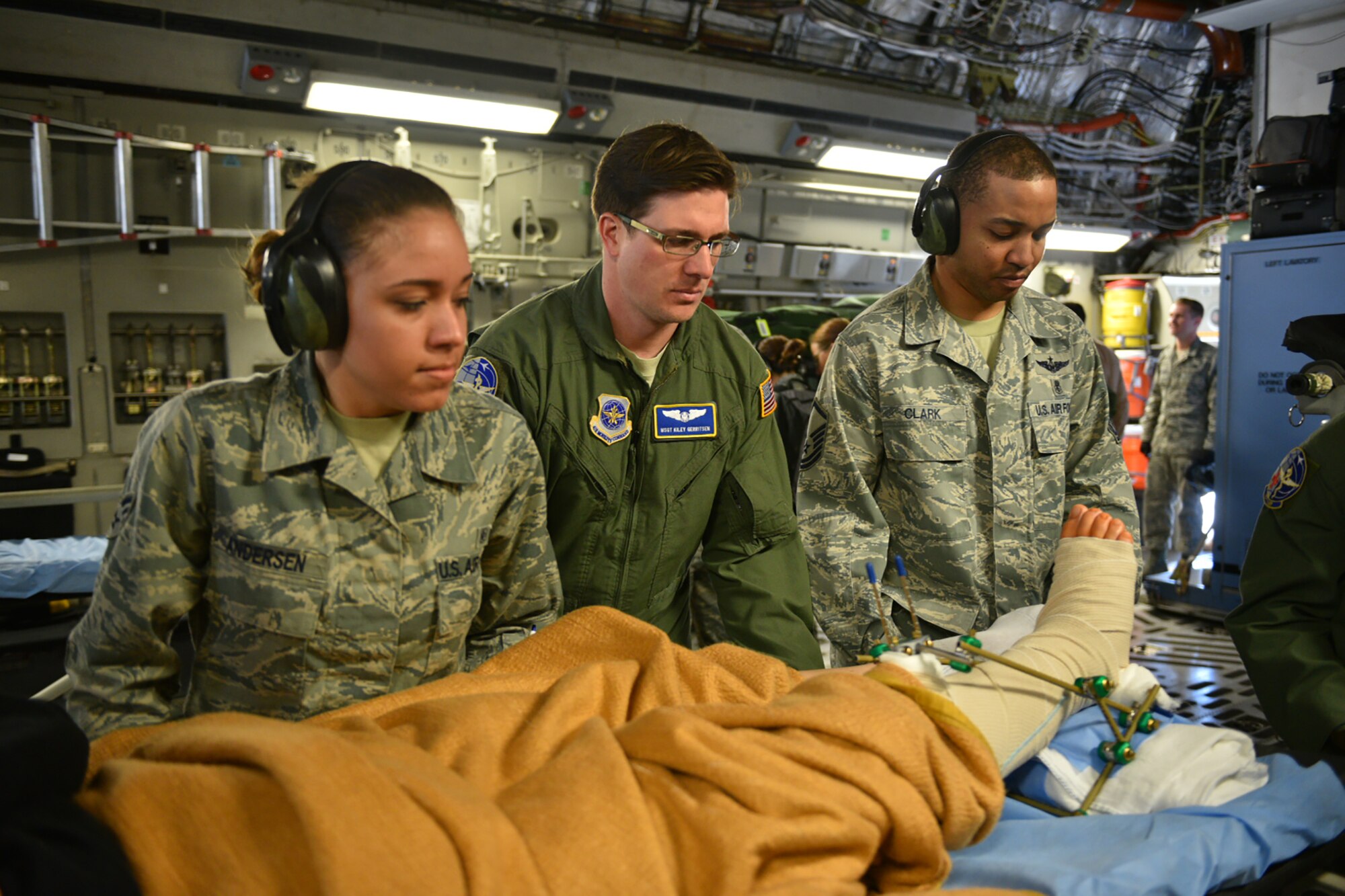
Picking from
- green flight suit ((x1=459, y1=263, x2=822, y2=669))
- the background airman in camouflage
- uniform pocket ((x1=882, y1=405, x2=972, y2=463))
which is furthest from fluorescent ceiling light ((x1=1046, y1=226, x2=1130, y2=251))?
green flight suit ((x1=459, y1=263, x2=822, y2=669))

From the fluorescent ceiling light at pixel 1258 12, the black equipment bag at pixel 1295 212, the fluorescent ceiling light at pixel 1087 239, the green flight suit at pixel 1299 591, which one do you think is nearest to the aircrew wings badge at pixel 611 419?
the green flight suit at pixel 1299 591

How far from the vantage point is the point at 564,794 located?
877mm

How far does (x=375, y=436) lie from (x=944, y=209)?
126 cm

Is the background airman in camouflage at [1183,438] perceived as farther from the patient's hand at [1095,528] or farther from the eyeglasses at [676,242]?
the eyeglasses at [676,242]

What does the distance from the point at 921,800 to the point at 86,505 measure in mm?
5194

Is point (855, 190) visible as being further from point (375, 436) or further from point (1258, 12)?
point (375, 436)

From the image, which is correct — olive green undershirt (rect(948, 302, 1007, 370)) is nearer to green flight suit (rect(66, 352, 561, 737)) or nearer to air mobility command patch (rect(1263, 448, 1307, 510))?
air mobility command patch (rect(1263, 448, 1307, 510))

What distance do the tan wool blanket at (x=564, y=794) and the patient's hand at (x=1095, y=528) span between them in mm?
620

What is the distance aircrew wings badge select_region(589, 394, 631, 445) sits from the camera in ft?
6.03

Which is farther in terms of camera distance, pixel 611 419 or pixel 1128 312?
pixel 1128 312

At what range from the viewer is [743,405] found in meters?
1.96

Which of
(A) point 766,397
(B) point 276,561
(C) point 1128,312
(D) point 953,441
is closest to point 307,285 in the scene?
(B) point 276,561

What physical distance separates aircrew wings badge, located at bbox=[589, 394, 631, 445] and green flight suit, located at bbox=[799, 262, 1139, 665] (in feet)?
1.43

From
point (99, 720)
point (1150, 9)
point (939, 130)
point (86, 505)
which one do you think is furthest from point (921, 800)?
point (1150, 9)
